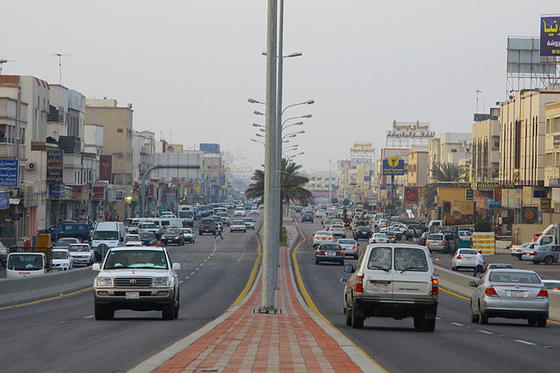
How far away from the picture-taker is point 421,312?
18.3 meters

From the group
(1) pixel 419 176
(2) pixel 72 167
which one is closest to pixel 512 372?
(2) pixel 72 167

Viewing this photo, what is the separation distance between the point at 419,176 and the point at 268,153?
548 ft

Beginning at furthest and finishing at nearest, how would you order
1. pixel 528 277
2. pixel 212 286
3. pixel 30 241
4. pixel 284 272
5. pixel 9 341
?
1. pixel 30 241
2. pixel 284 272
3. pixel 212 286
4. pixel 528 277
5. pixel 9 341

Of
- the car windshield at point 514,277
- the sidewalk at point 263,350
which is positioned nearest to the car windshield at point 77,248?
the sidewalk at point 263,350

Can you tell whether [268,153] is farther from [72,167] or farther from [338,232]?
[72,167]

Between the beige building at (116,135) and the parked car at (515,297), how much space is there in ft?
382

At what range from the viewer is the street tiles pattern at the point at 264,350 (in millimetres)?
10812

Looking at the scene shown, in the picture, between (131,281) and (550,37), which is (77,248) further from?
(550,37)

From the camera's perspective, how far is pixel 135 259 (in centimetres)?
2033

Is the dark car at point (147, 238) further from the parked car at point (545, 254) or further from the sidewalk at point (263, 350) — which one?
the sidewalk at point (263, 350)

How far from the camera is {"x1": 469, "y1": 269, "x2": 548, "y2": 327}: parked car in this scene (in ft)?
70.8

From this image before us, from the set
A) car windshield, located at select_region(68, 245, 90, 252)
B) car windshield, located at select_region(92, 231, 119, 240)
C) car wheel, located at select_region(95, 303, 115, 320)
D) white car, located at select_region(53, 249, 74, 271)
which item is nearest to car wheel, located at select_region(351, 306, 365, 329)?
car wheel, located at select_region(95, 303, 115, 320)

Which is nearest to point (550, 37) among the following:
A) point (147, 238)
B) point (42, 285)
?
point (147, 238)

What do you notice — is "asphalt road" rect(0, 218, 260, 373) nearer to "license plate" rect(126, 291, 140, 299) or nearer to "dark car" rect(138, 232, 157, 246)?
"license plate" rect(126, 291, 140, 299)
